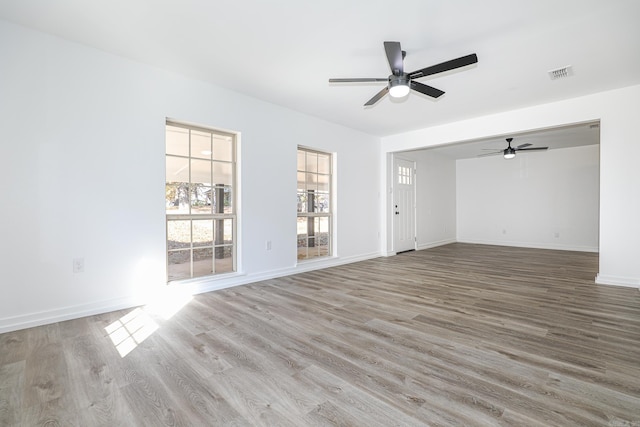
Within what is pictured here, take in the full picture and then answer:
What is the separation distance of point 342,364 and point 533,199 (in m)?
8.15

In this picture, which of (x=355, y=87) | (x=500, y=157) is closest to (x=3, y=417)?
(x=355, y=87)

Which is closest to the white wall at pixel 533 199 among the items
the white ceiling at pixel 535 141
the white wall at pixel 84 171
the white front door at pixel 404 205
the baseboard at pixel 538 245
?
the baseboard at pixel 538 245

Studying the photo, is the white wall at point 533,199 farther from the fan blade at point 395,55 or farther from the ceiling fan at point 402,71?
the fan blade at point 395,55

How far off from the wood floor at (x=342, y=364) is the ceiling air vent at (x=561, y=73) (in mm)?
2580

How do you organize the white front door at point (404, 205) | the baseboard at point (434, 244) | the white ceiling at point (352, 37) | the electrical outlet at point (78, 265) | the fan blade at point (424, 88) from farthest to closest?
1. the baseboard at point (434, 244)
2. the white front door at point (404, 205)
3. the fan blade at point (424, 88)
4. the electrical outlet at point (78, 265)
5. the white ceiling at point (352, 37)

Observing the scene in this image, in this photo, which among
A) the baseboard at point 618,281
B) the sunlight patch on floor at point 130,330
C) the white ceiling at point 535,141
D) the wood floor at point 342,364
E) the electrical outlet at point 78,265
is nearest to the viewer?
the wood floor at point 342,364

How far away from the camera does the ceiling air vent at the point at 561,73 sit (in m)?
3.34

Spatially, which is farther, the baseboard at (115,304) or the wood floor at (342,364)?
the baseboard at (115,304)

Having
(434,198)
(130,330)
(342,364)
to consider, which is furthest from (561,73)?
(130,330)

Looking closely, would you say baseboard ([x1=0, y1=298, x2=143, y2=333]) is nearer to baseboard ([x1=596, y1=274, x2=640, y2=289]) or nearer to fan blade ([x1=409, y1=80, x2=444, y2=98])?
fan blade ([x1=409, y1=80, x2=444, y2=98])

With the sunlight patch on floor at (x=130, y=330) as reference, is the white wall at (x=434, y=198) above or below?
above

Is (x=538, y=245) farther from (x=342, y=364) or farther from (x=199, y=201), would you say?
(x=199, y=201)

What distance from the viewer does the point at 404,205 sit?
7082mm

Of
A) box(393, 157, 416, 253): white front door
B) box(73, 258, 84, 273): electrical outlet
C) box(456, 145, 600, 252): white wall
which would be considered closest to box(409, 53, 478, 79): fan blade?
box(73, 258, 84, 273): electrical outlet
